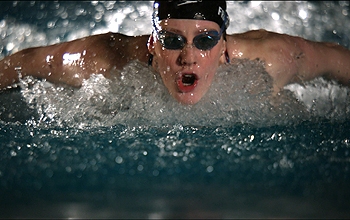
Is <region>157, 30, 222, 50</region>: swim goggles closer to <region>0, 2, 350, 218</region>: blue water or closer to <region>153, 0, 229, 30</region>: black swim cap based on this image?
<region>153, 0, 229, 30</region>: black swim cap

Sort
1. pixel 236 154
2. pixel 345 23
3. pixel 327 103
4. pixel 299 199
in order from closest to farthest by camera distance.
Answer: pixel 299 199
pixel 236 154
pixel 327 103
pixel 345 23

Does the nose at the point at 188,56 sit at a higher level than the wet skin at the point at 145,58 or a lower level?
higher

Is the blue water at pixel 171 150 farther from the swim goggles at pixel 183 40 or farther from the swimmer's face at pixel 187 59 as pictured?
the swim goggles at pixel 183 40

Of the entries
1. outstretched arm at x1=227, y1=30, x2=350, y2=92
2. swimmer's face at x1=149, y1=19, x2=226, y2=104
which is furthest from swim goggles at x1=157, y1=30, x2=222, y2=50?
outstretched arm at x1=227, y1=30, x2=350, y2=92

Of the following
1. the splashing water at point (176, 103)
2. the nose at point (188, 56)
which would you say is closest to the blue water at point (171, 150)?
the splashing water at point (176, 103)

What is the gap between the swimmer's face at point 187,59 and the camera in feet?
5.32

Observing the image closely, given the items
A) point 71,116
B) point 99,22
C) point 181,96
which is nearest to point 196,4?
point 181,96

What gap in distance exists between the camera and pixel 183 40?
162cm

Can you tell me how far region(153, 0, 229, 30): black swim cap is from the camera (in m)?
1.64

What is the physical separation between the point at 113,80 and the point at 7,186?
65cm

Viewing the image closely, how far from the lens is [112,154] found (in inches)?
53.7

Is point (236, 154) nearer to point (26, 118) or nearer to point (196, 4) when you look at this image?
point (196, 4)

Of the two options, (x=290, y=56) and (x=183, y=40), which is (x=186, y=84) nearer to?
(x=183, y=40)

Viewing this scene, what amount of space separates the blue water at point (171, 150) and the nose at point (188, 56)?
153 millimetres
